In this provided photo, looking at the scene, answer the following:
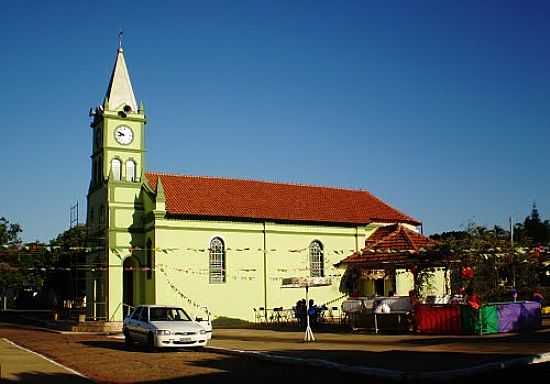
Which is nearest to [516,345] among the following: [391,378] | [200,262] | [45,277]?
[391,378]

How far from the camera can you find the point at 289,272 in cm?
4006

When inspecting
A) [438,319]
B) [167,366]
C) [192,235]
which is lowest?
[167,366]

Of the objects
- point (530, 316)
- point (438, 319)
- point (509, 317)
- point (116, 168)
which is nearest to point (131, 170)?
point (116, 168)

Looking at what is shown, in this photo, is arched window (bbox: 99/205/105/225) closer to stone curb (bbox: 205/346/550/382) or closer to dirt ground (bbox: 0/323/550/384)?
dirt ground (bbox: 0/323/550/384)

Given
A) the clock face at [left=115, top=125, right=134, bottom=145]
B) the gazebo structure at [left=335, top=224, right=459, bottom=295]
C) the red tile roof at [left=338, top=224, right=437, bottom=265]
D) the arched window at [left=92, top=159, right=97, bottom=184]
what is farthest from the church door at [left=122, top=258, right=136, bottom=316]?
the red tile roof at [left=338, top=224, right=437, bottom=265]

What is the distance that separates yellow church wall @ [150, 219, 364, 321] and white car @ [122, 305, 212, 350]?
45.8ft

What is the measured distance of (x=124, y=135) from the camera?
4072cm

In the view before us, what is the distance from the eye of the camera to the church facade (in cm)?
3700

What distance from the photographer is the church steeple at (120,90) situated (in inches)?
1612

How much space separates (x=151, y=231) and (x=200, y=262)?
11.0ft

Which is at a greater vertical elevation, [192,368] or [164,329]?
[164,329]

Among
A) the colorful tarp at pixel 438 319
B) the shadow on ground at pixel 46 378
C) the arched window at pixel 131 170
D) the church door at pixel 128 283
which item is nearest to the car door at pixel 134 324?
the shadow on ground at pixel 46 378

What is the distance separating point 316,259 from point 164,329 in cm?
2271

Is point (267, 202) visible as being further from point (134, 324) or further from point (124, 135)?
point (134, 324)
